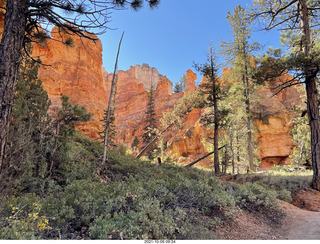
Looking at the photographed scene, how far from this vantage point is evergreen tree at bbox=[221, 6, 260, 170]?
15107 millimetres

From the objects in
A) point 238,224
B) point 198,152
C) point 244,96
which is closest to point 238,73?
point 244,96

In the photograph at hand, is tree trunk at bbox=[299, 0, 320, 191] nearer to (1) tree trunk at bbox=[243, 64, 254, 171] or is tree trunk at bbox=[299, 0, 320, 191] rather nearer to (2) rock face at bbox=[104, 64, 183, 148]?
(1) tree trunk at bbox=[243, 64, 254, 171]

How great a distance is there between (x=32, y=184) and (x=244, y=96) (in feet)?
48.8

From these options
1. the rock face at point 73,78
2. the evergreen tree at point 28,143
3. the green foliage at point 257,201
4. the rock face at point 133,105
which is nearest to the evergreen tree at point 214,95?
the green foliage at point 257,201

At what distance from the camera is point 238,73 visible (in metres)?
15.9

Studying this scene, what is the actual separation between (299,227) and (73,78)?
3904cm

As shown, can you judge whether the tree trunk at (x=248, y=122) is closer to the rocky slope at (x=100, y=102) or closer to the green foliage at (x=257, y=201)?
the green foliage at (x=257, y=201)

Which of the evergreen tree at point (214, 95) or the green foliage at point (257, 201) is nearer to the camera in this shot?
the green foliage at point (257, 201)

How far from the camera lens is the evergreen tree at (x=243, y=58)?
15107 mm

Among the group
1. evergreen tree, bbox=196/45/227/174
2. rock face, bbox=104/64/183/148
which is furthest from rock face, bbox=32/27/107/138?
evergreen tree, bbox=196/45/227/174

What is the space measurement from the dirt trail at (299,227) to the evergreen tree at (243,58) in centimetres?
1010

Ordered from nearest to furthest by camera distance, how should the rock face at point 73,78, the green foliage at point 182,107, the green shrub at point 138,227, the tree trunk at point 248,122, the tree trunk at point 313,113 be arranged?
the green shrub at point 138,227 < the tree trunk at point 313,113 < the green foliage at point 182,107 < the tree trunk at point 248,122 < the rock face at point 73,78

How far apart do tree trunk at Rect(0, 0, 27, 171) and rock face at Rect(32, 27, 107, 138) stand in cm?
2829
